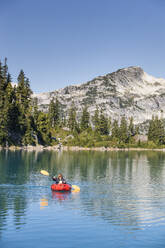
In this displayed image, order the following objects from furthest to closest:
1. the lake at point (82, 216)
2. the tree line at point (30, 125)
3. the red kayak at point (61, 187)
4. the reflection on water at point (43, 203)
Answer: the tree line at point (30, 125)
the red kayak at point (61, 187)
the reflection on water at point (43, 203)
the lake at point (82, 216)

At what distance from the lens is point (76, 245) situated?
2047cm

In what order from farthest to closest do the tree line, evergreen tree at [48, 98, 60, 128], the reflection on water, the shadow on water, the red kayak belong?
evergreen tree at [48, 98, 60, 128] < the tree line < the red kayak < the reflection on water < the shadow on water

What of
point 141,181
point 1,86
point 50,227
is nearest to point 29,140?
point 1,86

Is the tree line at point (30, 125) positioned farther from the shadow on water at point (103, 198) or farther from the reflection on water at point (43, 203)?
the reflection on water at point (43, 203)

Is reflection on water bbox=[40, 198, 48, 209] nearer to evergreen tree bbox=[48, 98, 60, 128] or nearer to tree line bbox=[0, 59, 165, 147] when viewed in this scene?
tree line bbox=[0, 59, 165, 147]

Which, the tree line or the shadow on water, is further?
the tree line

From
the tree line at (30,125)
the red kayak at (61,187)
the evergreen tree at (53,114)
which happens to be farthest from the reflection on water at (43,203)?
the evergreen tree at (53,114)

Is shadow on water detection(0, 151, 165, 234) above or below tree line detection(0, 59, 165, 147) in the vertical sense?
below

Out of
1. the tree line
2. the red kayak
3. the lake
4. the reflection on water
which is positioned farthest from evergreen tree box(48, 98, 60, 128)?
the reflection on water

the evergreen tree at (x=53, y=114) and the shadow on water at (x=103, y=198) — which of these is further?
the evergreen tree at (x=53, y=114)

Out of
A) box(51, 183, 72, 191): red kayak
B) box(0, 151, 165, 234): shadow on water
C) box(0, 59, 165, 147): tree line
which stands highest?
box(0, 59, 165, 147): tree line

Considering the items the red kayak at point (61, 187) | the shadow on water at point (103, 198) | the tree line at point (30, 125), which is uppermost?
the tree line at point (30, 125)

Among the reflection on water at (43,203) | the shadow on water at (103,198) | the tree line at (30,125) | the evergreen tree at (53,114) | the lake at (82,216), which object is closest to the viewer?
the lake at (82,216)

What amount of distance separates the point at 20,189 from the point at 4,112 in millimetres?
88693
